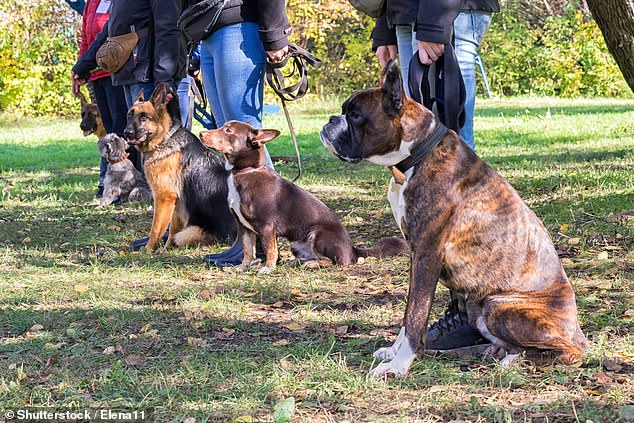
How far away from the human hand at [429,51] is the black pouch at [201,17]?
1670mm

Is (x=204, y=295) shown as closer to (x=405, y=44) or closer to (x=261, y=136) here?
(x=261, y=136)

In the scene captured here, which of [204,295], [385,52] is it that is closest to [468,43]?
[385,52]

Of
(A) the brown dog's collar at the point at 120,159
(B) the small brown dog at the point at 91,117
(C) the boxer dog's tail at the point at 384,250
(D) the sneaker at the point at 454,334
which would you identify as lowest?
(C) the boxer dog's tail at the point at 384,250

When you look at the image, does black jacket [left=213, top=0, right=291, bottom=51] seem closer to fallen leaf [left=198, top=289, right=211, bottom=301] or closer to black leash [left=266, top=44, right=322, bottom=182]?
black leash [left=266, top=44, right=322, bottom=182]

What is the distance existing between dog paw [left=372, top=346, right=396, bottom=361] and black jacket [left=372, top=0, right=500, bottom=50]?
5.87ft

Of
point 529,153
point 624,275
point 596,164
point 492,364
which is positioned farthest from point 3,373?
point 529,153

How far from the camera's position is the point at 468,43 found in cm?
516

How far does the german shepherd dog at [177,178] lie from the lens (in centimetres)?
698

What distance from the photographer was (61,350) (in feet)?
13.7

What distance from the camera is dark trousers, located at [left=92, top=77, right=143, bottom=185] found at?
891 centimetres

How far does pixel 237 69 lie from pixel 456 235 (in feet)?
8.87

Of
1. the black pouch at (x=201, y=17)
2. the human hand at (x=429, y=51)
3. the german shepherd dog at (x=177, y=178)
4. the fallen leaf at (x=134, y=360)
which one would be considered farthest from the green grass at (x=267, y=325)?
the black pouch at (x=201, y=17)

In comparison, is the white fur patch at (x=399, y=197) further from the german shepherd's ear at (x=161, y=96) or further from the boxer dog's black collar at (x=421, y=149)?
the german shepherd's ear at (x=161, y=96)

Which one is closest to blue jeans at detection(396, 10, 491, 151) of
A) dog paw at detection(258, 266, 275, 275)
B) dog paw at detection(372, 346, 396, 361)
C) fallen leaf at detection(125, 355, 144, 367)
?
dog paw at detection(258, 266, 275, 275)
